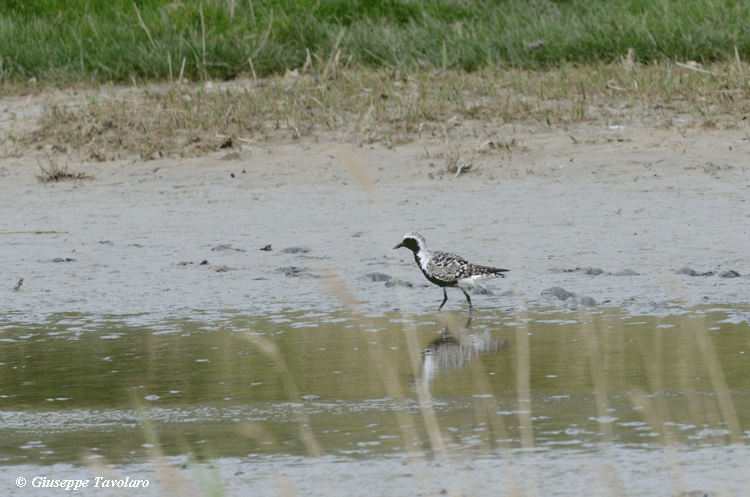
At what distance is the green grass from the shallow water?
7569mm

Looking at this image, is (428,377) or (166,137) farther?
(166,137)

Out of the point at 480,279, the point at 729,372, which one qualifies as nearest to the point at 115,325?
the point at 480,279

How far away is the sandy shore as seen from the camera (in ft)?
22.7

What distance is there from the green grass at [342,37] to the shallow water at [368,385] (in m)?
7.57

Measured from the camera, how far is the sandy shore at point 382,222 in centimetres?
693

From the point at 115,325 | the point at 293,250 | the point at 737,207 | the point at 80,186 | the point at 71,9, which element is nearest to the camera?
the point at 115,325

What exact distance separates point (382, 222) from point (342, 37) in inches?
234

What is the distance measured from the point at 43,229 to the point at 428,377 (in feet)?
16.8

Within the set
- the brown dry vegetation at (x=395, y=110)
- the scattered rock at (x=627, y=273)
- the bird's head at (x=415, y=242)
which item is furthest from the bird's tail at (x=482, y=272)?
the brown dry vegetation at (x=395, y=110)

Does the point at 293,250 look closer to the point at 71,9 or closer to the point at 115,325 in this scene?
the point at 115,325

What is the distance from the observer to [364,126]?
1112cm

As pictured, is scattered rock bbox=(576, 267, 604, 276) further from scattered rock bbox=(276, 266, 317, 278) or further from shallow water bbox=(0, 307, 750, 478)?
scattered rock bbox=(276, 266, 317, 278)

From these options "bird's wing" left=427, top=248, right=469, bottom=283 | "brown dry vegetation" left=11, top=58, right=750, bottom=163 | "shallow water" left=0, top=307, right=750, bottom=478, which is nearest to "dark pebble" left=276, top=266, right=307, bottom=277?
"shallow water" left=0, top=307, right=750, bottom=478

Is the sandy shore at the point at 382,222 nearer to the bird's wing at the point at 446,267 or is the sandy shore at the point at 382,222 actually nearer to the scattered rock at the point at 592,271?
the scattered rock at the point at 592,271
